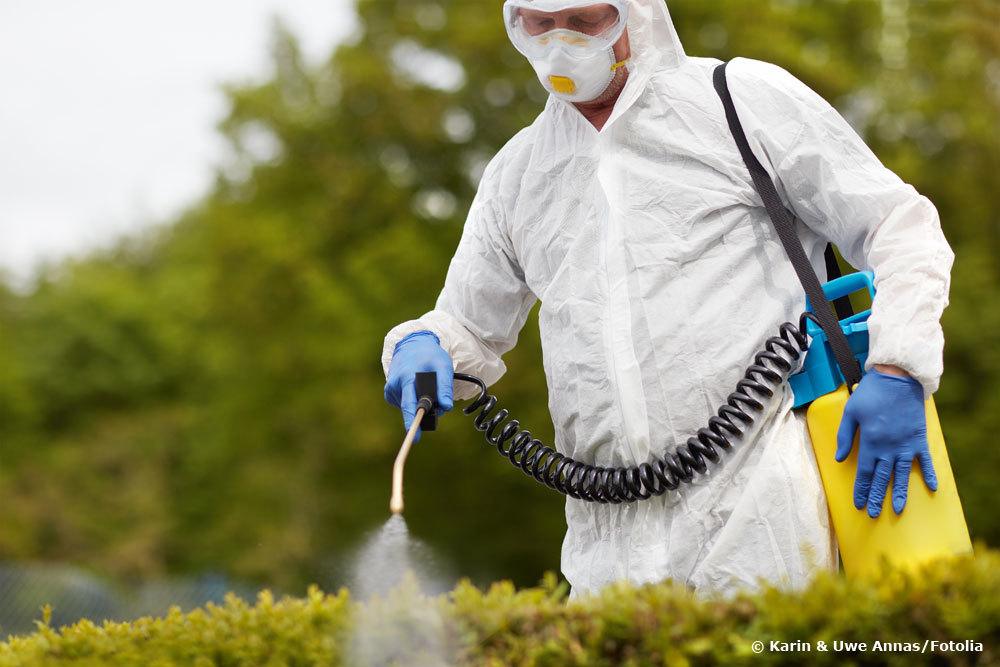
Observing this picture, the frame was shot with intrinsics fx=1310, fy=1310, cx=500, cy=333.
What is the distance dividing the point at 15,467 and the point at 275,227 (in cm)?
1266

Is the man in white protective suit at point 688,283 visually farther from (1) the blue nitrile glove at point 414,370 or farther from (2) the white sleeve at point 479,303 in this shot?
(2) the white sleeve at point 479,303

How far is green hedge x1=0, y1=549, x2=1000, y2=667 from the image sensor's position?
7.58 ft

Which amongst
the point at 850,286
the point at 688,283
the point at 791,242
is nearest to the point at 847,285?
the point at 850,286

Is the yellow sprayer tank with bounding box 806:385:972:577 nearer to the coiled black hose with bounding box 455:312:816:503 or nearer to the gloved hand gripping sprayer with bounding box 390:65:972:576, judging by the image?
the gloved hand gripping sprayer with bounding box 390:65:972:576

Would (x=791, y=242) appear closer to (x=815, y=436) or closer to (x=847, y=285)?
(x=847, y=285)

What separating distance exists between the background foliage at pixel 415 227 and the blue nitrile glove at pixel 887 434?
1442 cm

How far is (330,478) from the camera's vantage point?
71.2 ft

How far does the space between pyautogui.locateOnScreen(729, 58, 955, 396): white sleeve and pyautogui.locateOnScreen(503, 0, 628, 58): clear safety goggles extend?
1.07 ft

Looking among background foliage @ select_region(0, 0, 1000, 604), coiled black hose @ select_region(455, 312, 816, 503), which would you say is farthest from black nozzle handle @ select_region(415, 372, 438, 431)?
background foliage @ select_region(0, 0, 1000, 604)

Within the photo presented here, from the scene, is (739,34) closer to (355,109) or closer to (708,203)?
(355,109)

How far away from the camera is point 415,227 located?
780 inches

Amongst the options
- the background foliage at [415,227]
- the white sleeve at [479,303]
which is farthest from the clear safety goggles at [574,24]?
the background foliage at [415,227]

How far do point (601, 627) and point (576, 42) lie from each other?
61.7 inches

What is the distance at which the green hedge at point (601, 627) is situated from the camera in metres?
2.31
